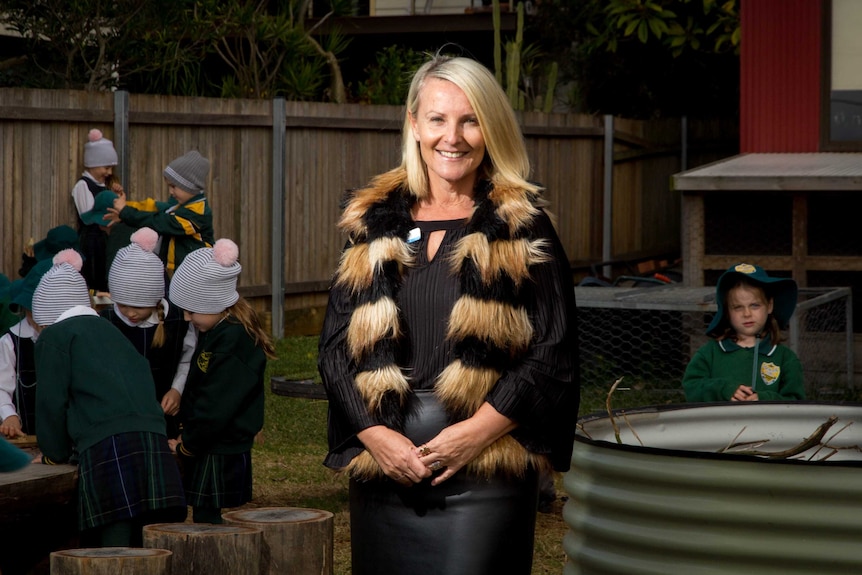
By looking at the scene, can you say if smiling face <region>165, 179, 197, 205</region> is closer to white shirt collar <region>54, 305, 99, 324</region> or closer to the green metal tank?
white shirt collar <region>54, 305, 99, 324</region>

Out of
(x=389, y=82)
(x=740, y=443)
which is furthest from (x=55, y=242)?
(x=389, y=82)

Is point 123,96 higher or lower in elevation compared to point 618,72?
lower

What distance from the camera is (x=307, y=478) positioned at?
7.04 meters

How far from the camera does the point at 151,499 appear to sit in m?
4.53

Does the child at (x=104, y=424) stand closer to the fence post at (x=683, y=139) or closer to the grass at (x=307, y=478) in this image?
the grass at (x=307, y=478)

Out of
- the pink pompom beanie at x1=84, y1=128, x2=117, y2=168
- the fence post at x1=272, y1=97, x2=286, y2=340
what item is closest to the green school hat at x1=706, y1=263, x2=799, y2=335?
the pink pompom beanie at x1=84, y1=128, x2=117, y2=168

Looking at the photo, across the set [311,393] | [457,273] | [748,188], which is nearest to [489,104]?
[457,273]

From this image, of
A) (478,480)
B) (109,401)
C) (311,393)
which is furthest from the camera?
(311,393)

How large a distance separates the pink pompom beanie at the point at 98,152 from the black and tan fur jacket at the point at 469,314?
7138 mm

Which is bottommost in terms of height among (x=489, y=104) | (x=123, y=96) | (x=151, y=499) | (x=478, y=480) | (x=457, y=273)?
(x=151, y=499)

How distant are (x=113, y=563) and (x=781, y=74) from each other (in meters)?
8.90

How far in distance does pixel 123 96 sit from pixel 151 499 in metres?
6.38

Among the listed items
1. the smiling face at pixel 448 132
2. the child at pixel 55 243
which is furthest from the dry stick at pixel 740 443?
the child at pixel 55 243

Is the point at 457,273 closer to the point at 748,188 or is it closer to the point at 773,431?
the point at 773,431
